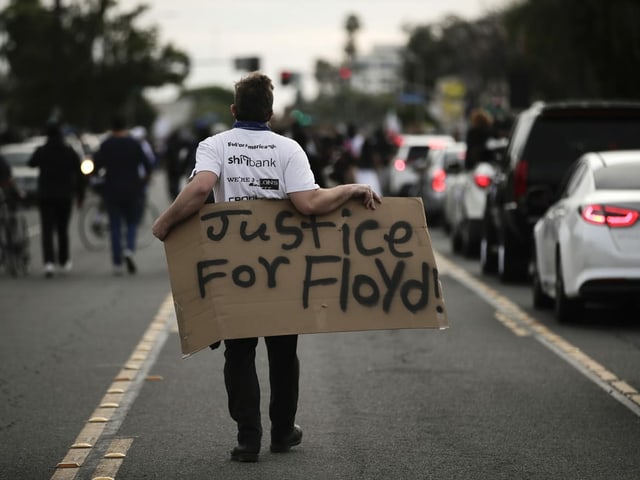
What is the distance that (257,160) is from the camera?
7574 mm

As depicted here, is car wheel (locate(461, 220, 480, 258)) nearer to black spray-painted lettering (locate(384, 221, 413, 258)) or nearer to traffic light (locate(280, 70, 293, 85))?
black spray-painted lettering (locate(384, 221, 413, 258))

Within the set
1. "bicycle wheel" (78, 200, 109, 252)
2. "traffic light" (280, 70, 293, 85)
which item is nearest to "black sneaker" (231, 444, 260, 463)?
"bicycle wheel" (78, 200, 109, 252)

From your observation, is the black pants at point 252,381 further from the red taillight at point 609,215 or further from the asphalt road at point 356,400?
the red taillight at point 609,215

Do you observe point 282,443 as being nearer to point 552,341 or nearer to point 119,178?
point 552,341

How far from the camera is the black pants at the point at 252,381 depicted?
7602 millimetres

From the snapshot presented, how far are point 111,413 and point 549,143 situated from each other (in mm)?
8430

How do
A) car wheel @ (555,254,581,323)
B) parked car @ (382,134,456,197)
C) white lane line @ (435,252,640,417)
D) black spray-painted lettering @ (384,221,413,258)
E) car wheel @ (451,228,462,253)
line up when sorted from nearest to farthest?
black spray-painted lettering @ (384,221,413,258) → white lane line @ (435,252,640,417) → car wheel @ (555,254,581,323) → car wheel @ (451,228,462,253) → parked car @ (382,134,456,197)

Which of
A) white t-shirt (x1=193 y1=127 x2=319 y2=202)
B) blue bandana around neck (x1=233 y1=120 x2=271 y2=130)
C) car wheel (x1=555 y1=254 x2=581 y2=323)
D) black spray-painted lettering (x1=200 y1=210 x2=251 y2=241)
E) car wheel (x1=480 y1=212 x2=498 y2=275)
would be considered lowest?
car wheel (x1=480 y1=212 x2=498 y2=275)

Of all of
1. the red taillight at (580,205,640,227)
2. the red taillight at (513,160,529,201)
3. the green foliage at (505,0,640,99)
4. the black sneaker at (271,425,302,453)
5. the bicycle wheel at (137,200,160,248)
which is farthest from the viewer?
the green foliage at (505,0,640,99)

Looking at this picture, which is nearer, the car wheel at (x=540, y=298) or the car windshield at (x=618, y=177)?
the car windshield at (x=618, y=177)

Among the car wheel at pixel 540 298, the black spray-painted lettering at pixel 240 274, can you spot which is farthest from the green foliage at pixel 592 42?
the black spray-painted lettering at pixel 240 274

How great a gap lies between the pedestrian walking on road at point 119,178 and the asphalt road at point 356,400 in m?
4.36

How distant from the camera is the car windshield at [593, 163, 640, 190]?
13500mm

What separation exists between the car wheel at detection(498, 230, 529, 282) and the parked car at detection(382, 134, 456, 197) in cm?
1384
